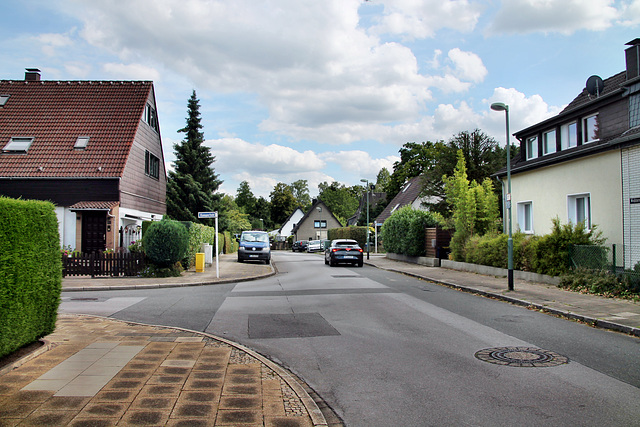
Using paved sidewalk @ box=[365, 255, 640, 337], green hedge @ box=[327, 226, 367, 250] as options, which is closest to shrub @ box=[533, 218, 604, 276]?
paved sidewalk @ box=[365, 255, 640, 337]

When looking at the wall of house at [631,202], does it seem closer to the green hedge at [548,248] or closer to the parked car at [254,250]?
the green hedge at [548,248]

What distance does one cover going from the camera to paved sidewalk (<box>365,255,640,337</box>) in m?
9.02

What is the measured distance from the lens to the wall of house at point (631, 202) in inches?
546

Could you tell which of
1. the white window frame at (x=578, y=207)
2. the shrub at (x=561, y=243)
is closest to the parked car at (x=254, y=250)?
the white window frame at (x=578, y=207)

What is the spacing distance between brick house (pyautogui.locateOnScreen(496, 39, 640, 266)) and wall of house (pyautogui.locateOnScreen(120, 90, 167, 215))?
19.1m

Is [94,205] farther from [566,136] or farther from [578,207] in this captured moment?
[566,136]

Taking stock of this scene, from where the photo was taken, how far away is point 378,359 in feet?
Result: 21.3

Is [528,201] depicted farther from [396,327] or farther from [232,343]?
[232,343]

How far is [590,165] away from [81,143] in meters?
23.9

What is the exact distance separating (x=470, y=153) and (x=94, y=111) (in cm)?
2680

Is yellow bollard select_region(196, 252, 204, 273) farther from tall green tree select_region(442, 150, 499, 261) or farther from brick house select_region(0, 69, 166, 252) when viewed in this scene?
tall green tree select_region(442, 150, 499, 261)

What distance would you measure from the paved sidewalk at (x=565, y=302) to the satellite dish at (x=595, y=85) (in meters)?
8.98

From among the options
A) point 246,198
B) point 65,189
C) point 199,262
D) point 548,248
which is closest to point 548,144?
point 548,248

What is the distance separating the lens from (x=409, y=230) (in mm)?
28688
